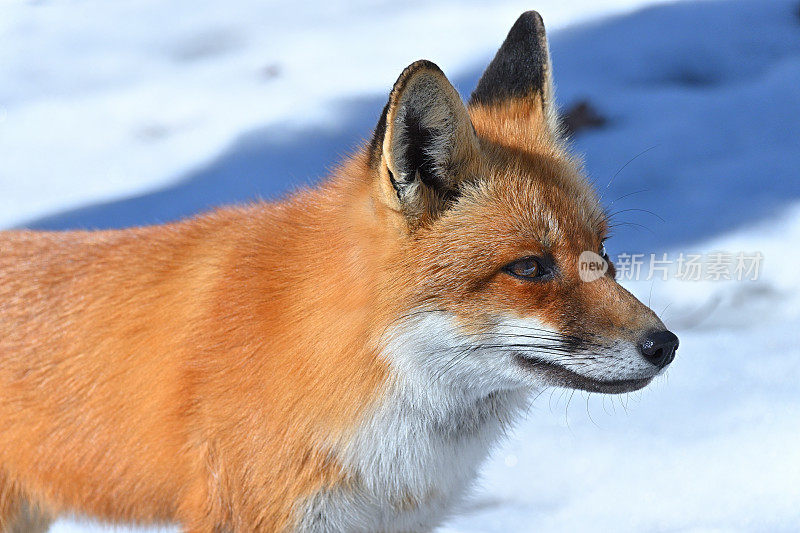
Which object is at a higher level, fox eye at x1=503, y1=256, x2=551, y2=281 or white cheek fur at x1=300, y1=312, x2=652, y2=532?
fox eye at x1=503, y1=256, x2=551, y2=281

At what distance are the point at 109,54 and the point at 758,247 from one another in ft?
12.5

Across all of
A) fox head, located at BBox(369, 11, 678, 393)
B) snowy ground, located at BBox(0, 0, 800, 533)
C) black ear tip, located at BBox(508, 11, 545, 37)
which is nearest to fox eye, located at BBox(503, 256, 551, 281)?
fox head, located at BBox(369, 11, 678, 393)

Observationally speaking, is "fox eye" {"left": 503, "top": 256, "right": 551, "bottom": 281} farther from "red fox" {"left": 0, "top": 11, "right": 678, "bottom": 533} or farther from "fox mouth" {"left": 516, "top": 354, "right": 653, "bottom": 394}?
"fox mouth" {"left": 516, "top": 354, "right": 653, "bottom": 394}

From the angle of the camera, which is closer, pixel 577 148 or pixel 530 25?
pixel 530 25

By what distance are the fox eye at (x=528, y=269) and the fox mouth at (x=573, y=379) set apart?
0.57ft

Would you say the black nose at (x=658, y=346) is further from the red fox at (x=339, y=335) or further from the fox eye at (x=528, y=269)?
the fox eye at (x=528, y=269)

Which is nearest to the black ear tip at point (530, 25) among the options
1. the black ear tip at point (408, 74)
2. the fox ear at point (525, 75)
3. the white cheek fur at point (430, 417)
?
the fox ear at point (525, 75)

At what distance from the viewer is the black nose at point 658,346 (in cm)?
192

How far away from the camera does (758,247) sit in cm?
418

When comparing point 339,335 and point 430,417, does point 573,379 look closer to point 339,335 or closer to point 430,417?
point 430,417

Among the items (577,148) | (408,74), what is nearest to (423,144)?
(408,74)

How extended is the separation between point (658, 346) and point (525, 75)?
84cm

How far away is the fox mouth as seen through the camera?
6.53 feet

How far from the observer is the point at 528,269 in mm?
1979
